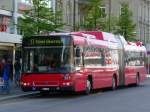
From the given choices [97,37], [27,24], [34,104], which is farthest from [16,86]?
[34,104]

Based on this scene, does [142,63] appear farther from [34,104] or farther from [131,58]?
[34,104]

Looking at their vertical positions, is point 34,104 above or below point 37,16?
below

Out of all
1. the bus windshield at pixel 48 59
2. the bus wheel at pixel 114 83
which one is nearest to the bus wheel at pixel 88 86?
the bus windshield at pixel 48 59

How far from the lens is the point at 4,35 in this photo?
119 feet

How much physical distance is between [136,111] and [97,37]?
11340mm

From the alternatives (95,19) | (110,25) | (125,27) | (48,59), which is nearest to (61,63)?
(48,59)

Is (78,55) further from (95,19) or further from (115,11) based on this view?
(115,11)

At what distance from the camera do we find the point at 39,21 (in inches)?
1209

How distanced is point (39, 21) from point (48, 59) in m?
7.02

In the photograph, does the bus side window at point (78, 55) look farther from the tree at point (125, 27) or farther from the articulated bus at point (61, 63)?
the tree at point (125, 27)

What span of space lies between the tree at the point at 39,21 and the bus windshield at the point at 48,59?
5.97 meters

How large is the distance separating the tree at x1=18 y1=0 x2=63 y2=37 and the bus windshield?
5.97m

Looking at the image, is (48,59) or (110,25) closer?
(48,59)

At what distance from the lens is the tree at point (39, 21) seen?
3048 centimetres
